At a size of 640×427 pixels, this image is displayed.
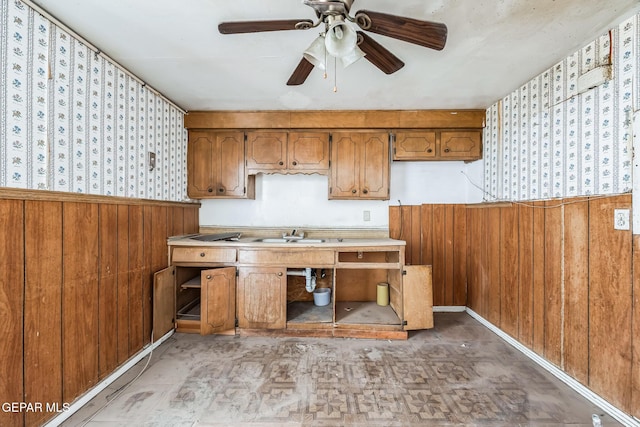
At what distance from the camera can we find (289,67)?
2047 millimetres

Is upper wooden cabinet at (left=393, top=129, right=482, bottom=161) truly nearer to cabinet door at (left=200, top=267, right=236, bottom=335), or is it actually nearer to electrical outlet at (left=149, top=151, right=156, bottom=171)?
cabinet door at (left=200, top=267, right=236, bottom=335)

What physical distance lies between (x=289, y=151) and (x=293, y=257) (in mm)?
1164

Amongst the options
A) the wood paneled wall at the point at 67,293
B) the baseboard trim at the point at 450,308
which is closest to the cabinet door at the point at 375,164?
the baseboard trim at the point at 450,308

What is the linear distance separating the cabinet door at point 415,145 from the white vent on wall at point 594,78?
1.28 metres

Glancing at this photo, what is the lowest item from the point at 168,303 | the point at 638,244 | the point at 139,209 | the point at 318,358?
the point at 318,358

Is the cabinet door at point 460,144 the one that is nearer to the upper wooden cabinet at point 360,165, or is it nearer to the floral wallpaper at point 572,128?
the floral wallpaper at point 572,128

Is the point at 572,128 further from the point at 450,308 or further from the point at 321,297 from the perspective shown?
the point at 321,297

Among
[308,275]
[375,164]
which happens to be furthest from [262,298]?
[375,164]

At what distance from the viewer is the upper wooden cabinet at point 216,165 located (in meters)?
3.02

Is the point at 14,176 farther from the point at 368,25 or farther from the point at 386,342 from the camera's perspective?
the point at 386,342

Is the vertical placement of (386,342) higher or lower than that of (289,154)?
lower

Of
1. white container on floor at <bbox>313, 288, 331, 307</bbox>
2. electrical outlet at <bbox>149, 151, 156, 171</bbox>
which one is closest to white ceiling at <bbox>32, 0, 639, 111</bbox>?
electrical outlet at <bbox>149, 151, 156, 171</bbox>

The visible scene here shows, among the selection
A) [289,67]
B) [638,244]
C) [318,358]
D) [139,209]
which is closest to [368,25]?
[289,67]

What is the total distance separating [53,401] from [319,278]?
2273 mm
